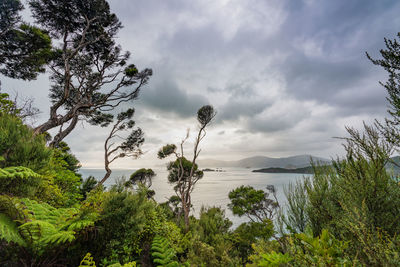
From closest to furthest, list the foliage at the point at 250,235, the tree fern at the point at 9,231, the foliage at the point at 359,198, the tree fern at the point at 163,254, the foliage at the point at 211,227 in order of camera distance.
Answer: the tree fern at the point at 9,231
the foliage at the point at 359,198
the tree fern at the point at 163,254
the foliage at the point at 211,227
the foliage at the point at 250,235

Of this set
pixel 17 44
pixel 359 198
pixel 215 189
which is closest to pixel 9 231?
pixel 359 198

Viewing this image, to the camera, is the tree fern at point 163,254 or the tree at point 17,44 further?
the tree at point 17,44

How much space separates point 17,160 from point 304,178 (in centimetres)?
645

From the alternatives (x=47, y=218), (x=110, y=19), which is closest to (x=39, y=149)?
(x=47, y=218)

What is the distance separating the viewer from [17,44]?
292 inches

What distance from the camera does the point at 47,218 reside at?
2.65 meters

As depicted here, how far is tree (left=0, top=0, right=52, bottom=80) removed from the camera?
7073 mm

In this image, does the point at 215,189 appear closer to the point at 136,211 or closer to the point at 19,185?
the point at 136,211

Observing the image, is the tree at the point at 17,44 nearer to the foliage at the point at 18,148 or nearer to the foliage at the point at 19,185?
the foliage at the point at 18,148

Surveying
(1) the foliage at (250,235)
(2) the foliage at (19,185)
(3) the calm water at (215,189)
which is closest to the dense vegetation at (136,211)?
(2) the foliage at (19,185)

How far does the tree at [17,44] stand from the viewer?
707cm

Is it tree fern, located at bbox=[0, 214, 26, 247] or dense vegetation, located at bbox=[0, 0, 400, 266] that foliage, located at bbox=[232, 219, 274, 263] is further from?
tree fern, located at bbox=[0, 214, 26, 247]

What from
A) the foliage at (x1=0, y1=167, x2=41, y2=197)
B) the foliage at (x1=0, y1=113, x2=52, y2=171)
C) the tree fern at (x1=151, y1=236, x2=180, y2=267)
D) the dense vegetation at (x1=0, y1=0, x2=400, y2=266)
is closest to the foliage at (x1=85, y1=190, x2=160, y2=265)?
the dense vegetation at (x1=0, y1=0, x2=400, y2=266)

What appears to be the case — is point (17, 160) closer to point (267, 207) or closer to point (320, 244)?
point (320, 244)
